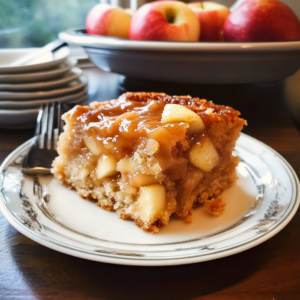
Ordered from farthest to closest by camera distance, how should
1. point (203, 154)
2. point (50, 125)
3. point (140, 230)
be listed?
point (50, 125) → point (203, 154) → point (140, 230)

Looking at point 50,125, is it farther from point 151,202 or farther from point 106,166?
point 151,202

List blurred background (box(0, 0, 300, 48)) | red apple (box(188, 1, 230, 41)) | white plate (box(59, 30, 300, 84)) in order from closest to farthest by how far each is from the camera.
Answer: white plate (box(59, 30, 300, 84)), red apple (box(188, 1, 230, 41)), blurred background (box(0, 0, 300, 48))

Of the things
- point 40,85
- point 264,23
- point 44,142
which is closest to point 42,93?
point 40,85

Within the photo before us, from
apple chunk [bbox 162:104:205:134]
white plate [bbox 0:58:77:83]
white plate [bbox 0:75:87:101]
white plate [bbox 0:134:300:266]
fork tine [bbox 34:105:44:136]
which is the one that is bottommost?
white plate [bbox 0:134:300:266]

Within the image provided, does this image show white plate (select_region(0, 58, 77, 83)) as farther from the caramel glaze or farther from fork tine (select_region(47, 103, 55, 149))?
the caramel glaze

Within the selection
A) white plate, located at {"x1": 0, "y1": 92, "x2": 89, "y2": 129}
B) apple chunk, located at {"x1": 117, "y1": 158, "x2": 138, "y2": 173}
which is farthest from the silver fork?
apple chunk, located at {"x1": 117, "y1": 158, "x2": 138, "y2": 173}

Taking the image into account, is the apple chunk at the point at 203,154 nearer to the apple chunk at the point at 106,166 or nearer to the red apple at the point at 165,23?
the apple chunk at the point at 106,166

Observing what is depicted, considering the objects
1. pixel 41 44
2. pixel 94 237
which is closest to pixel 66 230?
pixel 94 237

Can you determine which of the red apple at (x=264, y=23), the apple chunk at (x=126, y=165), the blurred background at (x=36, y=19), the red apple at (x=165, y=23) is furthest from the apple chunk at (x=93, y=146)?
the blurred background at (x=36, y=19)

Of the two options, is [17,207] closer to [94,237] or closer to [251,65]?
[94,237]
